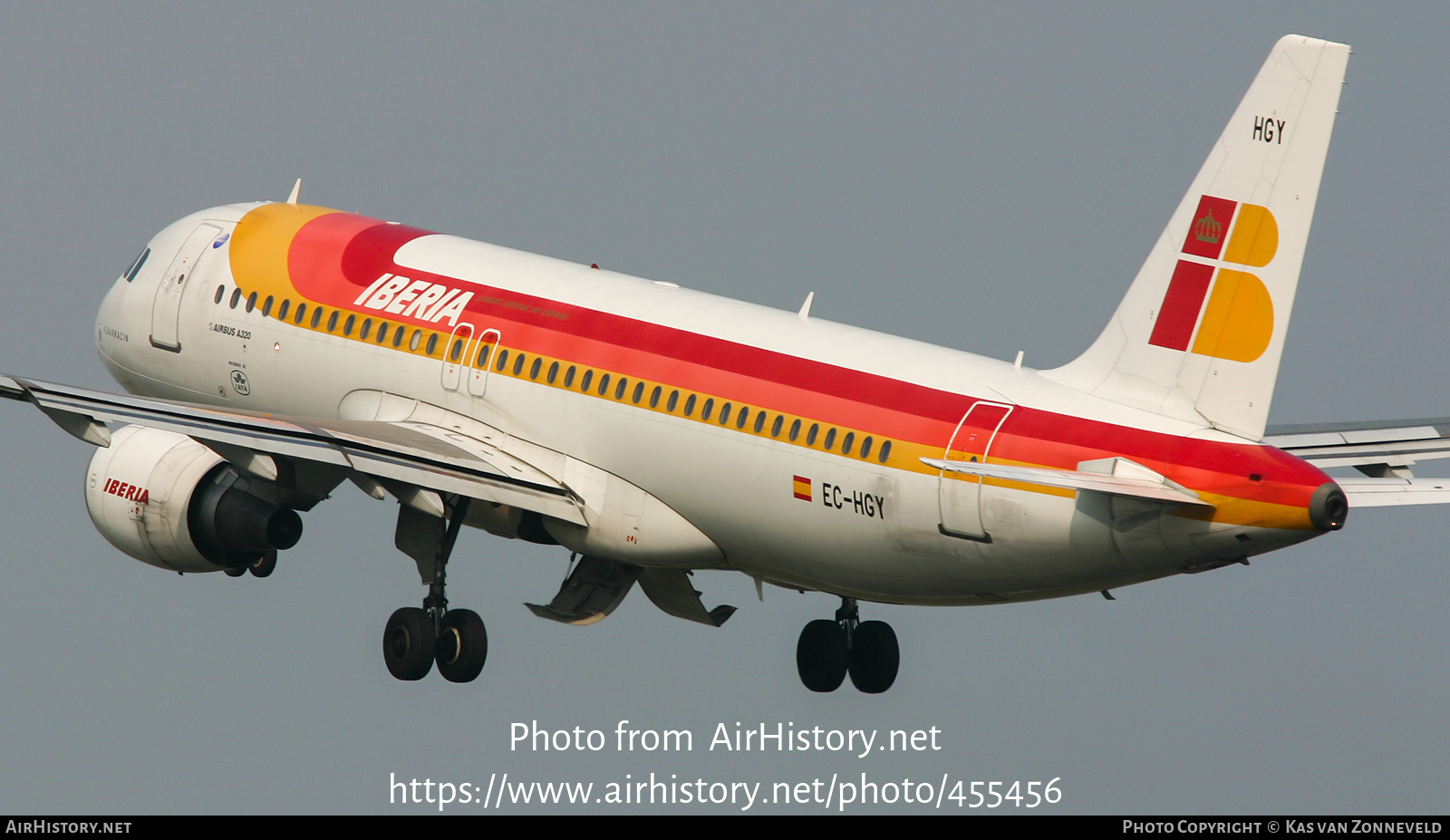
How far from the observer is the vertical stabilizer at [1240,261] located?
32375 millimetres

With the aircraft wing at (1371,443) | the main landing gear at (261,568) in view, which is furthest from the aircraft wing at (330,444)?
→ the aircraft wing at (1371,443)

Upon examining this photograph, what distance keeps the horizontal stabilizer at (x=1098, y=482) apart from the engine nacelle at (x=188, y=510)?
14245 millimetres

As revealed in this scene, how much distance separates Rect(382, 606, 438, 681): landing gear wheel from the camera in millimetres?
40750

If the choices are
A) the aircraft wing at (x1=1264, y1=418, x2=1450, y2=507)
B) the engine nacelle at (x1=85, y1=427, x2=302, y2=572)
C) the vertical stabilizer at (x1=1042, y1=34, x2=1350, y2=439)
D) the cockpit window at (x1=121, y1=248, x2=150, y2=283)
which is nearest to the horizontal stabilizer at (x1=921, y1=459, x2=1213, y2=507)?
the vertical stabilizer at (x1=1042, y1=34, x2=1350, y2=439)

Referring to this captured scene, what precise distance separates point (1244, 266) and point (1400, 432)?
8.79m

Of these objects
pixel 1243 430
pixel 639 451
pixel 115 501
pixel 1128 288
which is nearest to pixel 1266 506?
pixel 1243 430

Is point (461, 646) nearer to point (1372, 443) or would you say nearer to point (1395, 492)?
point (1372, 443)

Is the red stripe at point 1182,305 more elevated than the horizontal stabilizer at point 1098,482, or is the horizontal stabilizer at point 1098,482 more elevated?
the red stripe at point 1182,305

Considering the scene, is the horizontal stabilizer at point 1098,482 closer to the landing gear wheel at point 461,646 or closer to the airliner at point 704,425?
the airliner at point 704,425

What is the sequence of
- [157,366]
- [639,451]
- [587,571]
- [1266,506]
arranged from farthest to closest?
[157,366]
[587,571]
[639,451]
[1266,506]

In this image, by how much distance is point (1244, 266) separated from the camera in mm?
32938

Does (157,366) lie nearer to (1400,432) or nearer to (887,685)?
(887,685)

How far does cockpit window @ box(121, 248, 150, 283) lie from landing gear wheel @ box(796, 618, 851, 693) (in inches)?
571

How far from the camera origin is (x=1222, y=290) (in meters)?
33.2
